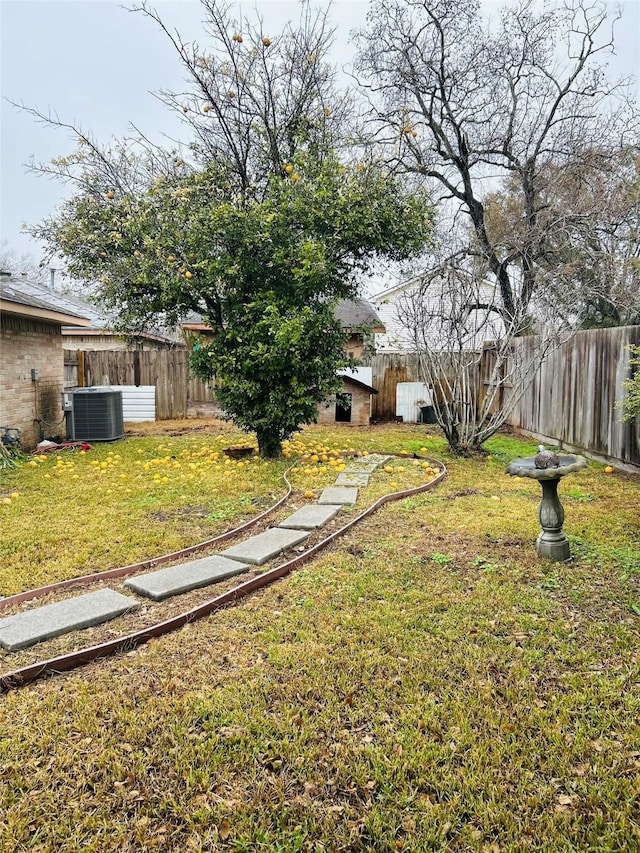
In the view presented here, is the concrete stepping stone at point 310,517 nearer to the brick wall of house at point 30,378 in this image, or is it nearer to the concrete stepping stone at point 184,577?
the concrete stepping stone at point 184,577

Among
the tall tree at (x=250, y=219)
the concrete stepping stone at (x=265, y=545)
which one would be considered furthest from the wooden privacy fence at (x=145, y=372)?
the concrete stepping stone at (x=265, y=545)

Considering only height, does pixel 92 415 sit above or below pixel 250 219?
below

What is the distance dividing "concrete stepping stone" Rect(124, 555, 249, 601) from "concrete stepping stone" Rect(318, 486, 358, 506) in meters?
1.77

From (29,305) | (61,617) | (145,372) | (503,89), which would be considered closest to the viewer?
(61,617)

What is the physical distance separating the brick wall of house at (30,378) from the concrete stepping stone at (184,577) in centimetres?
604

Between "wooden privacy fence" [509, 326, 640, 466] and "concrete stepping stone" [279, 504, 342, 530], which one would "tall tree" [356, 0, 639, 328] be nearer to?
"wooden privacy fence" [509, 326, 640, 466]

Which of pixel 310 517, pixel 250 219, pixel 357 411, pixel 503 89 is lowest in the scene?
pixel 310 517

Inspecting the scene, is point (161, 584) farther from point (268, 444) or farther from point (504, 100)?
point (504, 100)

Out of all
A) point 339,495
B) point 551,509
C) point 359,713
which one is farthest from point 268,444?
point 359,713

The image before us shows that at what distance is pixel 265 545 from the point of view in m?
4.01

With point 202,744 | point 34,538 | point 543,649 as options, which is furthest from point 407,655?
point 34,538

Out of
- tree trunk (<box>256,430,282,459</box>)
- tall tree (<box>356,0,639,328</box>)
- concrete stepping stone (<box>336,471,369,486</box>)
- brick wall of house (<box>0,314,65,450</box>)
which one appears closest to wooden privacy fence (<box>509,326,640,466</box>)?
tall tree (<box>356,0,639,328</box>)

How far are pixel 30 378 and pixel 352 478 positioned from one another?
610 centimetres

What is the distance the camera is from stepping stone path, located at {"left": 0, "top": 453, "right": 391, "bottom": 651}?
2725 mm
